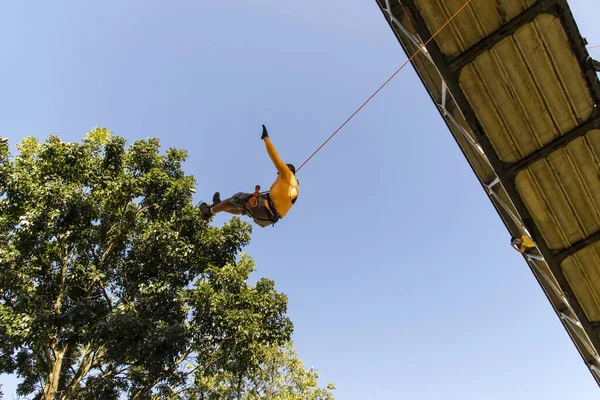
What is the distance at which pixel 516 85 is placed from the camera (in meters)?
4.64

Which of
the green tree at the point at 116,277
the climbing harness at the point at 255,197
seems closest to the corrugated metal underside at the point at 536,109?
the climbing harness at the point at 255,197

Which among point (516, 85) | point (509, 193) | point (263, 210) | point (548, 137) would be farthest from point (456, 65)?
point (263, 210)

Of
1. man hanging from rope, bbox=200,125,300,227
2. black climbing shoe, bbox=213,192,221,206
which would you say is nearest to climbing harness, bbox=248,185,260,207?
man hanging from rope, bbox=200,125,300,227

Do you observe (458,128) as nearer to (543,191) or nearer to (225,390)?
(543,191)

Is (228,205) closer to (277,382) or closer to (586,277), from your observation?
(586,277)

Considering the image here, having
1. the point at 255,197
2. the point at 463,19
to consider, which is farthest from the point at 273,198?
the point at 463,19

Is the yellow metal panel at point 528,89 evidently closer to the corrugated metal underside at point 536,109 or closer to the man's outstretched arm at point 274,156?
the corrugated metal underside at point 536,109

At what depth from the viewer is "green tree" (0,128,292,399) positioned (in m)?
8.15

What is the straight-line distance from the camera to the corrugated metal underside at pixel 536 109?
437 centimetres

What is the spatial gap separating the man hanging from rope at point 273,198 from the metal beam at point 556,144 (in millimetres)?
3065

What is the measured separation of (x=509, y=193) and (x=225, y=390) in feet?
46.9

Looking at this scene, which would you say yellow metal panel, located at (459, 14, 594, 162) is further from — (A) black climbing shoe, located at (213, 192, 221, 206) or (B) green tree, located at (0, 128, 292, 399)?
(B) green tree, located at (0, 128, 292, 399)

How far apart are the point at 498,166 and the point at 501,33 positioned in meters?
1.68

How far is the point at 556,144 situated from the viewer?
4707 millimetres
